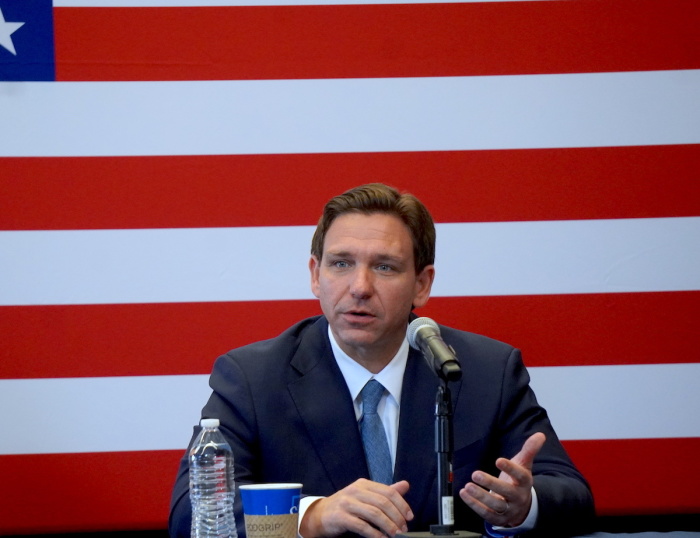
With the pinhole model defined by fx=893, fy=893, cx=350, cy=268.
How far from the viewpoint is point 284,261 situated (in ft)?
8.64

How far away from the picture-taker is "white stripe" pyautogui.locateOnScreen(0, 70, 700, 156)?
2623mm

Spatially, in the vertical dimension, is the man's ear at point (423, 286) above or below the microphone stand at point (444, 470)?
above

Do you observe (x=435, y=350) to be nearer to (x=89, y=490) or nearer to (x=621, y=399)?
(x=621, y=399)

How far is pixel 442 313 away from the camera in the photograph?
8.71 feet

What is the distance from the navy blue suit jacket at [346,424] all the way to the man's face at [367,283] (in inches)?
4.0

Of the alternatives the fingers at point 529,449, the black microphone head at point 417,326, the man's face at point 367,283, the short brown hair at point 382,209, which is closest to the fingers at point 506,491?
the fingers at point 529,449

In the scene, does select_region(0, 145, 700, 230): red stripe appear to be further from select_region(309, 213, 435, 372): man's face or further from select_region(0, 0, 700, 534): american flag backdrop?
select_region(309, 213, 435, 372): man's face

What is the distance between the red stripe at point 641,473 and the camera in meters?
2.65

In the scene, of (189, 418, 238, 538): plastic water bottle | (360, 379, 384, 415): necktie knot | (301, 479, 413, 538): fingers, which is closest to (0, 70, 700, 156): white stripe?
(360, 379, 384, 415): necktie knot

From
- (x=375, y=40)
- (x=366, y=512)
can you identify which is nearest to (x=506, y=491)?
(x=366, y=512)

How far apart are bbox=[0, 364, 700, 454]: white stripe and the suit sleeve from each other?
470 millimetres

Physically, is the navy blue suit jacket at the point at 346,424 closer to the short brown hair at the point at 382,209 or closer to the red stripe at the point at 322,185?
the short brown hair at the point at 382,209

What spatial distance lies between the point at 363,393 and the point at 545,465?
454 millimetres

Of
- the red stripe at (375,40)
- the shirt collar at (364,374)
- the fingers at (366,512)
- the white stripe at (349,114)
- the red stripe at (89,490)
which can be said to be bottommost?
the red stripe at (89,490)
